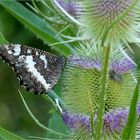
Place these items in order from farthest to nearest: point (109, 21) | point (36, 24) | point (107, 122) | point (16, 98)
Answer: point (16, 98) → point (36, 24) → point (107, 122) → point (109, 21)

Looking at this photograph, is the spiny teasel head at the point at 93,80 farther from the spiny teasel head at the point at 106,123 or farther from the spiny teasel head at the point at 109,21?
the spiny teasel head at the point at 109,21

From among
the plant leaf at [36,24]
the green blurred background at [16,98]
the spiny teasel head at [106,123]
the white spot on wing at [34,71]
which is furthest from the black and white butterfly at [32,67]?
the green blurred background at [16,98]

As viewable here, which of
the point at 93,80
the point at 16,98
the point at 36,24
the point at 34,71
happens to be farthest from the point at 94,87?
the point at 16,98

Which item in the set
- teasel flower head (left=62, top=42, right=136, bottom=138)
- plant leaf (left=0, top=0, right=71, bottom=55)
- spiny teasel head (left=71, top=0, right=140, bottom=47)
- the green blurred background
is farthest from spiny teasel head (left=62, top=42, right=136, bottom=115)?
the green blurred background

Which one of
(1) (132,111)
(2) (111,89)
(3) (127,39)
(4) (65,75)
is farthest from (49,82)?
(1) (132,111)

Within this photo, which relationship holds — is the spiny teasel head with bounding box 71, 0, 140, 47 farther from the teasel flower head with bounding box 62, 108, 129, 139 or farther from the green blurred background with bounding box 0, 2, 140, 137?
the green blurred background with bounding box 0, 2, 140, 137

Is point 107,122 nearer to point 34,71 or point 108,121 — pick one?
point 108,121
